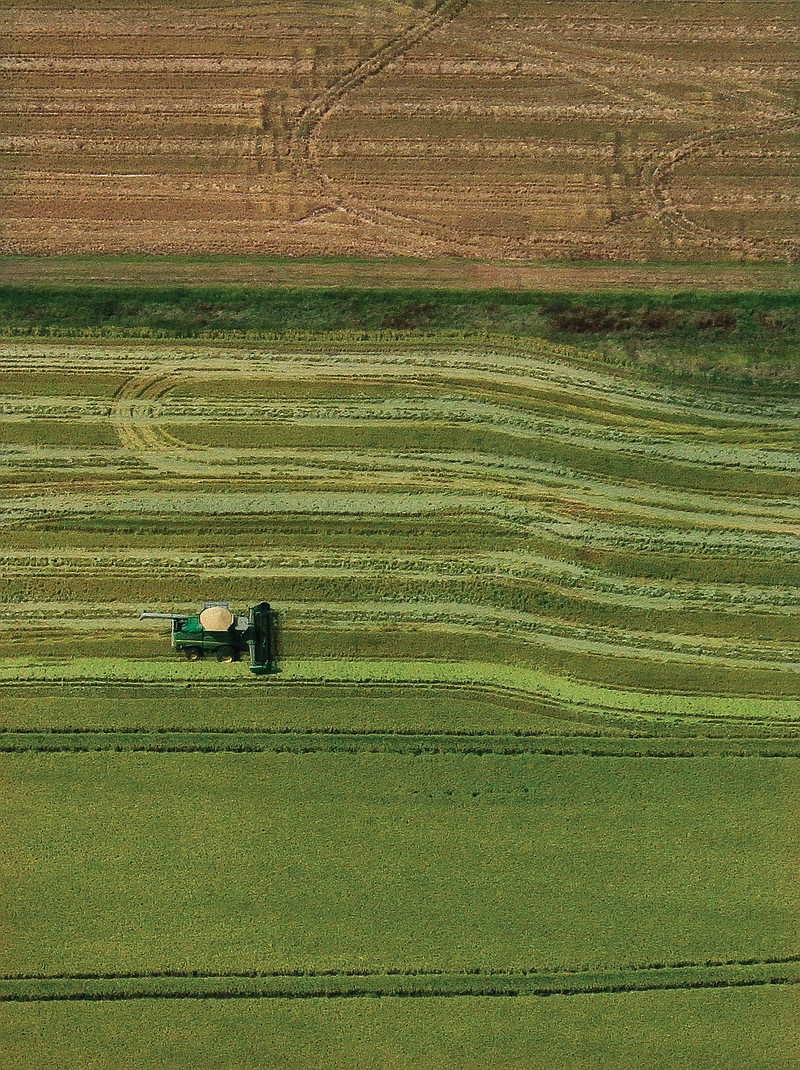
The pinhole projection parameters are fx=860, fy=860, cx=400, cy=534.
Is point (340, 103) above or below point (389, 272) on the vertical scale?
above

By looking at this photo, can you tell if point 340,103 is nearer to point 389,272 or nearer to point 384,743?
point 389,272

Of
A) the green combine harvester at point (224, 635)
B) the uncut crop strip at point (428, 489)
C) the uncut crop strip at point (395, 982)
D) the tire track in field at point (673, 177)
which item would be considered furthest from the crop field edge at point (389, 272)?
the uncut crop strip at point (395, 982)

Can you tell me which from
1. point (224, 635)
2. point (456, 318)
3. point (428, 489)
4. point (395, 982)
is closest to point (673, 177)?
point (456, 318)

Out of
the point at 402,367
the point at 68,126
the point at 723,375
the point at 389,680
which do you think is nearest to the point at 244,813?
the point at 389,680

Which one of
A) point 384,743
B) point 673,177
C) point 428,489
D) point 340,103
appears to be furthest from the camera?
point 340,103

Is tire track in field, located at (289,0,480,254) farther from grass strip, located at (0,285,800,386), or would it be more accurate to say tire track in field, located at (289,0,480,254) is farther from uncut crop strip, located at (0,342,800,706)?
uncut crop strip, located at (0,342,800,706)

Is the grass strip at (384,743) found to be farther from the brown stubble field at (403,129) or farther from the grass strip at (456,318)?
the brown stubble field at (403,129)

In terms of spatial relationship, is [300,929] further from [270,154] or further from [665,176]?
[665,176]
